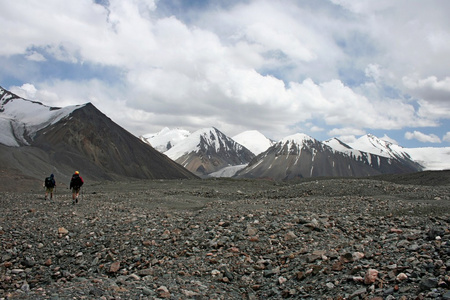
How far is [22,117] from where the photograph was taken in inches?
4695

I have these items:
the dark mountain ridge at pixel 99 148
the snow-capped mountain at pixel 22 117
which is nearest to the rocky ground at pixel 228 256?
the dark mountain ridge at pixel 99 148

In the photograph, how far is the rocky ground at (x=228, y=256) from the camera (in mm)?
7114

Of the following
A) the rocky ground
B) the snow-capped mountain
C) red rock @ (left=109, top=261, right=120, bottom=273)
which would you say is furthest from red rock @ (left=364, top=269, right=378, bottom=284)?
the snow-capped mountain

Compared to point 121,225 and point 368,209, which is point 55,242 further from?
point 368,209

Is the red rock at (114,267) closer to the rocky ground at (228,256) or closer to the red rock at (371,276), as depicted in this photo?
the rocky ground at (228,256)

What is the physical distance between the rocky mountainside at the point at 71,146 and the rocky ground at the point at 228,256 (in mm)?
64932

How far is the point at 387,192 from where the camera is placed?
25.0m

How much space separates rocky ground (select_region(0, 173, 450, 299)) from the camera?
7.11m

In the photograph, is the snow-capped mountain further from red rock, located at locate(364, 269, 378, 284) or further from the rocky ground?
red rock, located at locate(364, 269, 378, 284)

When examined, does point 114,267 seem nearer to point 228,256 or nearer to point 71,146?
point 228,256

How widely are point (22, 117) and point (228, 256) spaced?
130927 millimetres

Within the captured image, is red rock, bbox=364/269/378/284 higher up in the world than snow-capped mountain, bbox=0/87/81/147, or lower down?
lower down

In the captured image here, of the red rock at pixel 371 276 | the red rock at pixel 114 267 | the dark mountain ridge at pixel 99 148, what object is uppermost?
the dark mountain ridge at pixel 99 148

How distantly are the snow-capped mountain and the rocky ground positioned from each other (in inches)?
3649
